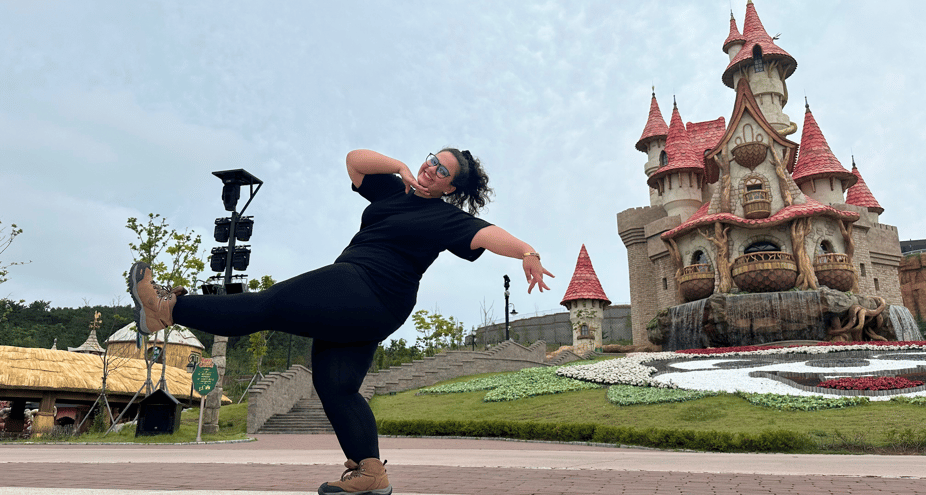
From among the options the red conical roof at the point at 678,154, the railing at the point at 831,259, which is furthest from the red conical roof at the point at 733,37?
the railing at the point at 831,259

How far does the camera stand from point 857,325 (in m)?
25.8

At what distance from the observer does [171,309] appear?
135 inches

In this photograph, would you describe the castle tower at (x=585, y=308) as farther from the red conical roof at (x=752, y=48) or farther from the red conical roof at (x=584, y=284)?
the red conical roof at (x=752, y=48)

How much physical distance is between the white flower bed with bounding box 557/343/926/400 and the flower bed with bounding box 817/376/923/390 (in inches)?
21.5

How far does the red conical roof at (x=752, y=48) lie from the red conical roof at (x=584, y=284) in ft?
49.1

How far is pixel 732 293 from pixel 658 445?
20.6 metres

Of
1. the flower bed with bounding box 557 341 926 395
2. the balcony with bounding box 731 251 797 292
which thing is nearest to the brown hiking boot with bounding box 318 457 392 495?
the flower bed with bounding box 557 341 926 395

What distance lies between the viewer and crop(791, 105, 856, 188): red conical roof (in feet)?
112

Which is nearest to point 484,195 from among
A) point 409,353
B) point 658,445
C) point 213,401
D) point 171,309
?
point 171,309

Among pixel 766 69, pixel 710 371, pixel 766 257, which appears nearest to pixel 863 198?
pixel 766 69

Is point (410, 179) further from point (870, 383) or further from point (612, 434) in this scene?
point (870, 383)

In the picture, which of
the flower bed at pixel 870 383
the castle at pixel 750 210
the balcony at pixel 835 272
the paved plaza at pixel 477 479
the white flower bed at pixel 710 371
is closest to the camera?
the paved plaza at pixel 477 479

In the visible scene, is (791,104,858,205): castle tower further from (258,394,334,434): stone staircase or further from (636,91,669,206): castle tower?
(258,394,334,434): stone staircase

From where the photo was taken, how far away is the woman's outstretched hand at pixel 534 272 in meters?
3.49
